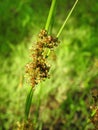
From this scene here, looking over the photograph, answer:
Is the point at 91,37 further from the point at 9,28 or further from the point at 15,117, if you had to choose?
the point at 15,117

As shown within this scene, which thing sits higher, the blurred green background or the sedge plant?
the blurred green background

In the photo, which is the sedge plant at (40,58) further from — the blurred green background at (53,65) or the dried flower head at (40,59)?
the blurred green background at (53,65)

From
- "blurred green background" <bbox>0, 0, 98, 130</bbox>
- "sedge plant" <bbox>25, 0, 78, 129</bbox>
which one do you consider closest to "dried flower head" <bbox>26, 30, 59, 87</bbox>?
"sedge plant" <bbox>25, 0, 78, 129</bbox>

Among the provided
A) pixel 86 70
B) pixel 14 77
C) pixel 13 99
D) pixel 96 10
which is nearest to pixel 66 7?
pixel 96 10

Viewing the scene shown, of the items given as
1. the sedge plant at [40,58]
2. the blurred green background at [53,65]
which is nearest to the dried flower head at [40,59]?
the sedge plant at [40,58]

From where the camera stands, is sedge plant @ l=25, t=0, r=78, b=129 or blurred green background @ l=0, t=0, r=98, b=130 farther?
blurred green background @ l=0, t=0, r=98, b=130

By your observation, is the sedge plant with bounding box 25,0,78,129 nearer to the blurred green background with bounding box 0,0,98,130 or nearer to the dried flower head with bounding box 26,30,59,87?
the dried flower head with bounding box 26,30,59,87

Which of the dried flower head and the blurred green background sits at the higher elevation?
the blurred green background
